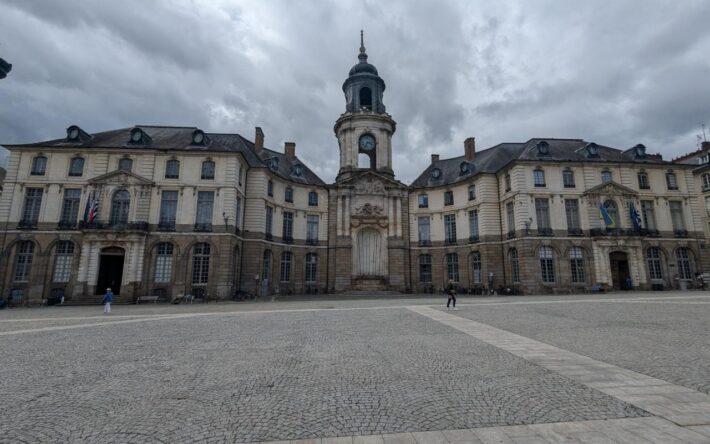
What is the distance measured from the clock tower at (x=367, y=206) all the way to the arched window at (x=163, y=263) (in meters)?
15.5

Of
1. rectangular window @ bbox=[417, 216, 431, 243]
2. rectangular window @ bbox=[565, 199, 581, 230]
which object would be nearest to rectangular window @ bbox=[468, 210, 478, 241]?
rectangular window @ bbox=[417, 216, 431, 243]

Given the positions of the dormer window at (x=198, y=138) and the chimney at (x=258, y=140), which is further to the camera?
the chimney at (x=258, y=140)

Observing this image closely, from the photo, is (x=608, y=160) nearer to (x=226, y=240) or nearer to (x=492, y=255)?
(x=492, y=255)

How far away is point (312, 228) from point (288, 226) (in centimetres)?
284

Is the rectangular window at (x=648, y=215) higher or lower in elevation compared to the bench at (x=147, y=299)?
higher

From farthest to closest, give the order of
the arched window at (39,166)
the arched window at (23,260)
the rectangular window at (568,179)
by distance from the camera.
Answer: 1. the rectangular window at (568,179)
2. the arched window at (39,166)
3. the arched window at (23,260)

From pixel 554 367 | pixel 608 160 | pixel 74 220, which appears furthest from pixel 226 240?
pixel 608 160

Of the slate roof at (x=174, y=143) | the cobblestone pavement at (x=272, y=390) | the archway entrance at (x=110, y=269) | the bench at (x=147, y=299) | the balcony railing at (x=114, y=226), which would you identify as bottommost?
the cobblestone pavement at (x=272, y=390)

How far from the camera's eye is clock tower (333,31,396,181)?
4112 cm

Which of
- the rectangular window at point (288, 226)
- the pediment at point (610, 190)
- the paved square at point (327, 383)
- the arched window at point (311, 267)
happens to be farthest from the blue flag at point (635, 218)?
the rectangular window at point (288, 226)

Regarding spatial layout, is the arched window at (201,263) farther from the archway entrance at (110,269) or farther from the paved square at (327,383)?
the paved square at (327,383)

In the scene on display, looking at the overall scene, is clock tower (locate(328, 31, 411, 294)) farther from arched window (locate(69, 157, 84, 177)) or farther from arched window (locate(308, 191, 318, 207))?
arched window (locate(69, 157, 84, 177))

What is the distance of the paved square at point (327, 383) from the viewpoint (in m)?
4.11

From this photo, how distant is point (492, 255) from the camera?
34.4 metres
